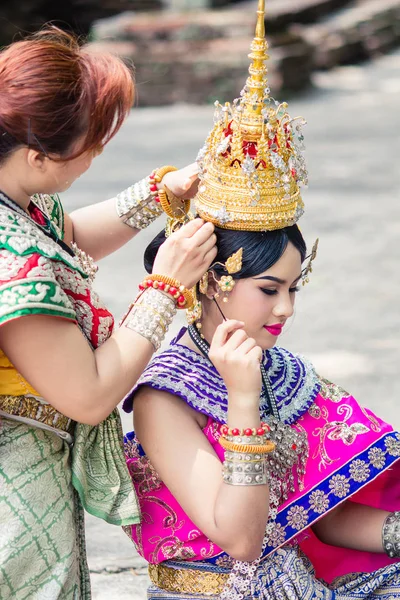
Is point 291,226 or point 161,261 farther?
point 291,226

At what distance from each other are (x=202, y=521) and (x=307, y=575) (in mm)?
419

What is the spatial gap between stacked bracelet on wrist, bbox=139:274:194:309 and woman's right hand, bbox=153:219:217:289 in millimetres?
Result: 15

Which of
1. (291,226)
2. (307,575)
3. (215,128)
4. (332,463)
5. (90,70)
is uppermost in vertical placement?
(90,70)

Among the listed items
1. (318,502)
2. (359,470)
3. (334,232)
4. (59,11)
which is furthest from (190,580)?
(59,11)

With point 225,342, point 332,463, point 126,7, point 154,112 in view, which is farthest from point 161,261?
point 126,7

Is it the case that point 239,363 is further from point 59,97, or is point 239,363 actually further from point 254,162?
point 59,97

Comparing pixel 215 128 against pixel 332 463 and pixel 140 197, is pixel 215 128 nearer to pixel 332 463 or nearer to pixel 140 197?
pixel 140 197

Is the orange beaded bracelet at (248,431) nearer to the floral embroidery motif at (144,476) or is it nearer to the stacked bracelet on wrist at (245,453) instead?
the stacked bracelet on wrist at (245,453)

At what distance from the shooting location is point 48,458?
218 cm

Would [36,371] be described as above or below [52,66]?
below

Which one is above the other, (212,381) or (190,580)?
(212,381)

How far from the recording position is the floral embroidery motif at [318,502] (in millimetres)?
2455

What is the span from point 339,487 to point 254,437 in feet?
1.46

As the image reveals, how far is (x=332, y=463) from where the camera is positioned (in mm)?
2490
